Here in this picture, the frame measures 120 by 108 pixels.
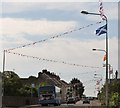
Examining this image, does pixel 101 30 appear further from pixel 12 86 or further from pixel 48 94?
pixel 12 86

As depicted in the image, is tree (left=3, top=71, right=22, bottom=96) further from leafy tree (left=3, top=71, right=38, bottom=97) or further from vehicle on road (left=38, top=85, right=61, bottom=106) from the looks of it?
vehicle on road (left=38, top=85, right=61, bottom=106)

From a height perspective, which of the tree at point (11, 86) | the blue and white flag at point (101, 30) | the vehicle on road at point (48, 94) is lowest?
the vehicle on road at point (48, 94)

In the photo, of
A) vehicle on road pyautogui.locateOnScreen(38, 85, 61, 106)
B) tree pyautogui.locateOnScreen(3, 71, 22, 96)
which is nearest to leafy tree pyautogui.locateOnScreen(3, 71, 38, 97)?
tree pyautogui.locateOnScreen(3, 71, 22, 96)

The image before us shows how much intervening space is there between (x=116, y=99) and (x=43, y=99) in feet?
70.8

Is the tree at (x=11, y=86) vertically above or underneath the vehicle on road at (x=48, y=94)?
above

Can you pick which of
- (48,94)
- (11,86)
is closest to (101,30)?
(48,94)

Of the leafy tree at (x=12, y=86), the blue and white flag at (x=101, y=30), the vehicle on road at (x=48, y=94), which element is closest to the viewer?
the blue and white flag at (x=101, y=30)

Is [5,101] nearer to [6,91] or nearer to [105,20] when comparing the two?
[6,91]

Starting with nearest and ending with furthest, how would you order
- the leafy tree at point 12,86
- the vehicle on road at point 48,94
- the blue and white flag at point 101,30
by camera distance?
1. the blue and white flag at point 101,30
2. the vehicle on road at point 48,94
3. the leafy tree at point 12,86

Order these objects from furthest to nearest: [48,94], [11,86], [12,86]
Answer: [12,86] < [11,86] < [48,94]

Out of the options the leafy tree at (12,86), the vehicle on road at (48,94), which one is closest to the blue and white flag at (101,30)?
the vehicle on road at (48,94)

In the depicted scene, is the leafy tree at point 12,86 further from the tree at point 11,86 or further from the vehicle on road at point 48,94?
the vehicle on road at point 48,94

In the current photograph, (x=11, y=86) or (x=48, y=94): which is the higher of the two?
(x=11, y=86)

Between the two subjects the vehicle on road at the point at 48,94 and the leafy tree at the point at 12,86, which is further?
the leafy tree at the point at 12,86
